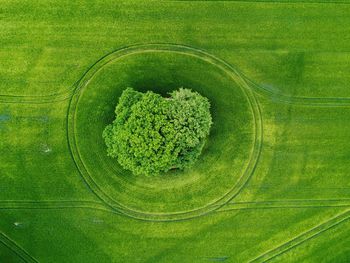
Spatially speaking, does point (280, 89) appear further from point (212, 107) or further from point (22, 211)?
point (22, 211)

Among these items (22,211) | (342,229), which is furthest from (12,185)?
(342,229)

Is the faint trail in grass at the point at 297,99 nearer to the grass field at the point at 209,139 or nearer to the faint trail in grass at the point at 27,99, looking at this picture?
the grass field at the point at 209,139

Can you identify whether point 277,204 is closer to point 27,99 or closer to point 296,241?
point 296,241

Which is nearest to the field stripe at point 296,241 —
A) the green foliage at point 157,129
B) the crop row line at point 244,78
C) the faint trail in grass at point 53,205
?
the crop row line at point 244,78

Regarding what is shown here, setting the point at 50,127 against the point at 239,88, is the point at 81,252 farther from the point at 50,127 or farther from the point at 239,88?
the point at 239,88

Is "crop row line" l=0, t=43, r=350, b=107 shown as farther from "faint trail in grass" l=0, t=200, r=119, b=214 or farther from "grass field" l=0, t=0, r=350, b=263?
"faint trail in grass" l=0, t=200, r=119, b=214

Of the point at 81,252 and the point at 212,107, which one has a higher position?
the point at 212,107

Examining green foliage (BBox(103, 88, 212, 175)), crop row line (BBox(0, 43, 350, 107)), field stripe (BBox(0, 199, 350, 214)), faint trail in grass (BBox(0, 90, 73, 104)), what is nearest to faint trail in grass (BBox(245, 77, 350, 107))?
crop row line (BBox(0, 43, 350, 107))

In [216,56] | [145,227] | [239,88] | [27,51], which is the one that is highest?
[27,51]
